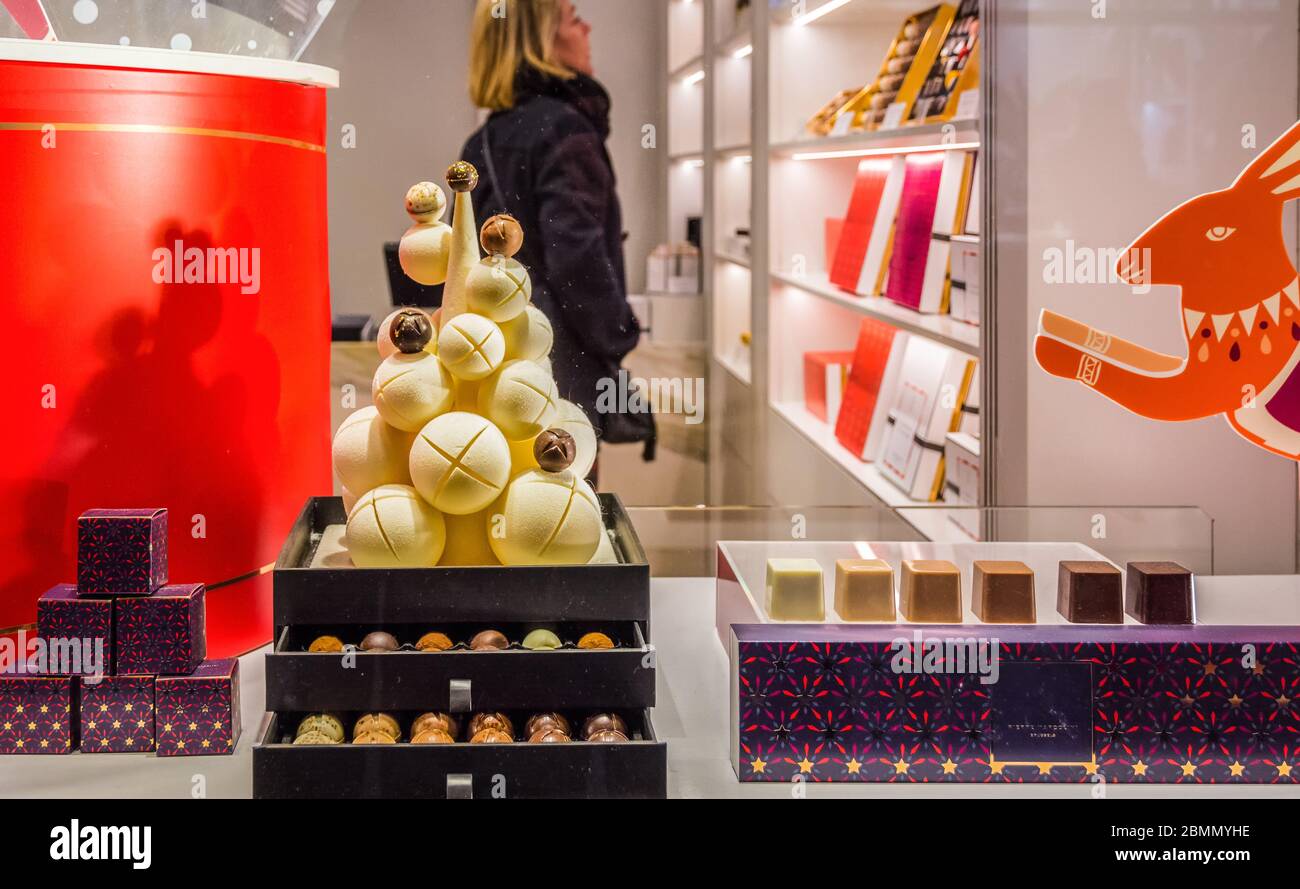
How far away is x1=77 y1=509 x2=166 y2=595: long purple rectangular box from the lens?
1226mm

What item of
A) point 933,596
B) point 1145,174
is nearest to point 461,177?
point 933,596

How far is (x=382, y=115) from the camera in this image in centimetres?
258

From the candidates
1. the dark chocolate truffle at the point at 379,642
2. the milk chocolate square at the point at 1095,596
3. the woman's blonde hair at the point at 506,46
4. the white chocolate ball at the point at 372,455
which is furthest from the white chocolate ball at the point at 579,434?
the woman's blonde hair at the point at 506,46

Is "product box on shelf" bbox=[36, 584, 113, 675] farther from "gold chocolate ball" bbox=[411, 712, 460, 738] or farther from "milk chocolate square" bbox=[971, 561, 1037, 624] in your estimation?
"milk chocolate square" bbox=[971, 561, 1037, 624]

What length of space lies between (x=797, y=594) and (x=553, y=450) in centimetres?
29

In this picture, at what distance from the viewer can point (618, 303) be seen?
2535mm

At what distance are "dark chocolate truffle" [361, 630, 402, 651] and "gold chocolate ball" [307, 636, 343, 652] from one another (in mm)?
22

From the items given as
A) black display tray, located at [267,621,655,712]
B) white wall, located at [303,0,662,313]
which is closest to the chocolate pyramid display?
black display tray, located at [267,621,655,712]

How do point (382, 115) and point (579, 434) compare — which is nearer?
point (579, 434)

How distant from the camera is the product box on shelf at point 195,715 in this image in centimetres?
125

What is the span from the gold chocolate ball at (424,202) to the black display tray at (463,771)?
55 cm

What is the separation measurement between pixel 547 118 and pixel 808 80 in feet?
3.98

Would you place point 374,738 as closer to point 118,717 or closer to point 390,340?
point 118,717

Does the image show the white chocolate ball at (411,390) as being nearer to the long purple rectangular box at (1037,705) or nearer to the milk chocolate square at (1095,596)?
the long purple rectangular box at (1037,705)
